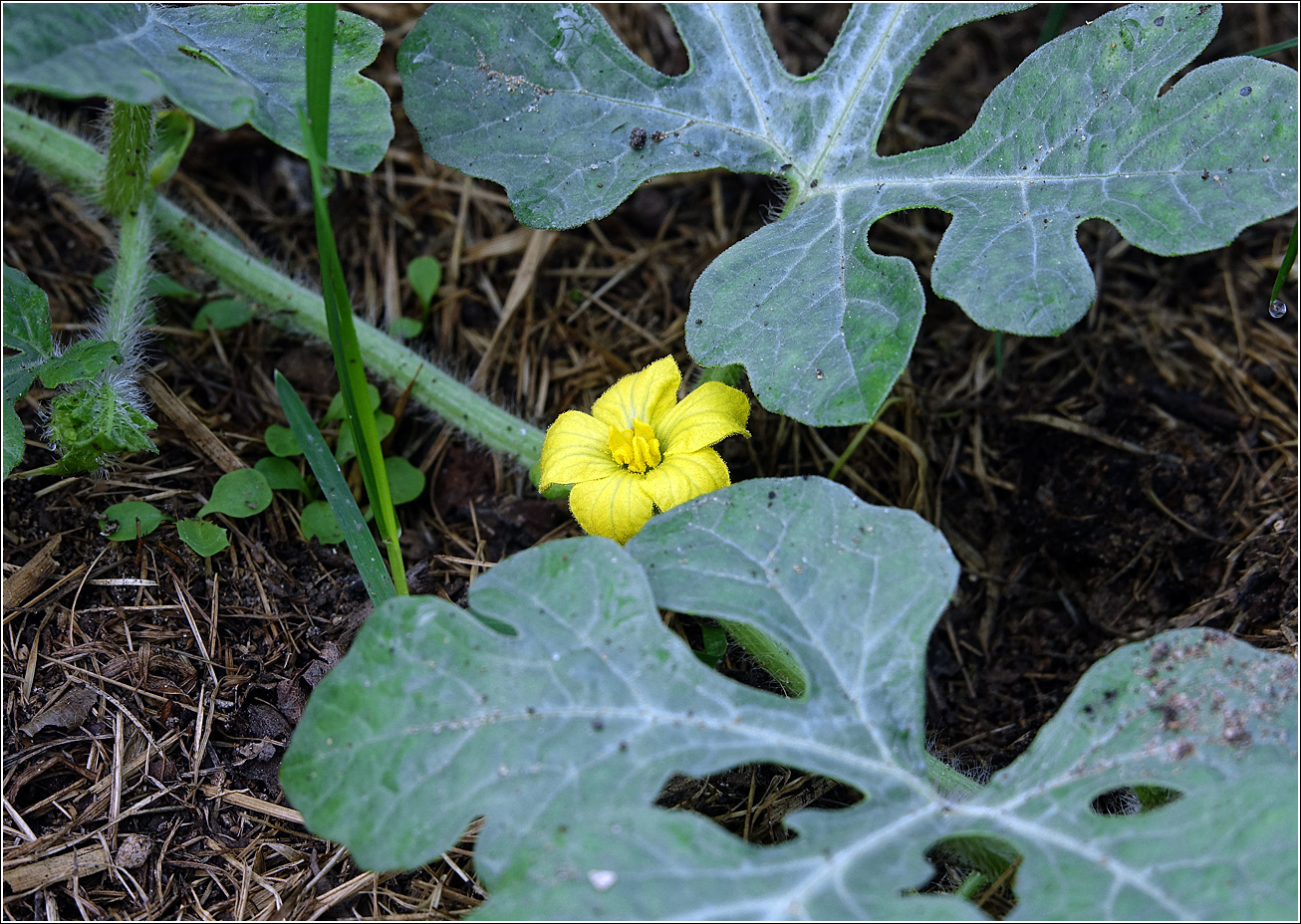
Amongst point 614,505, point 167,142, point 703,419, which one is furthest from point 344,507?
point 167,142

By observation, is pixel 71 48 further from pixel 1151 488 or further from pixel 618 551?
pixel 1151 488

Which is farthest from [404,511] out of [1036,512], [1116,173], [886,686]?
[1116,173]

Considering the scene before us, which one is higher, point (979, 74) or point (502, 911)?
point (979, 74)

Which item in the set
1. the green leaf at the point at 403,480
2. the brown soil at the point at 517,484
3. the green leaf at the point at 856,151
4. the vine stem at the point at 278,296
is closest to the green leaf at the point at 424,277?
the brown soil at the point at 517,484

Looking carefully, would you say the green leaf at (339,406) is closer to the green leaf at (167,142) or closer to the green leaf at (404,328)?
the green leaf at (404,328)

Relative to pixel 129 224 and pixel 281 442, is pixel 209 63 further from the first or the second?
pixel 281 442
